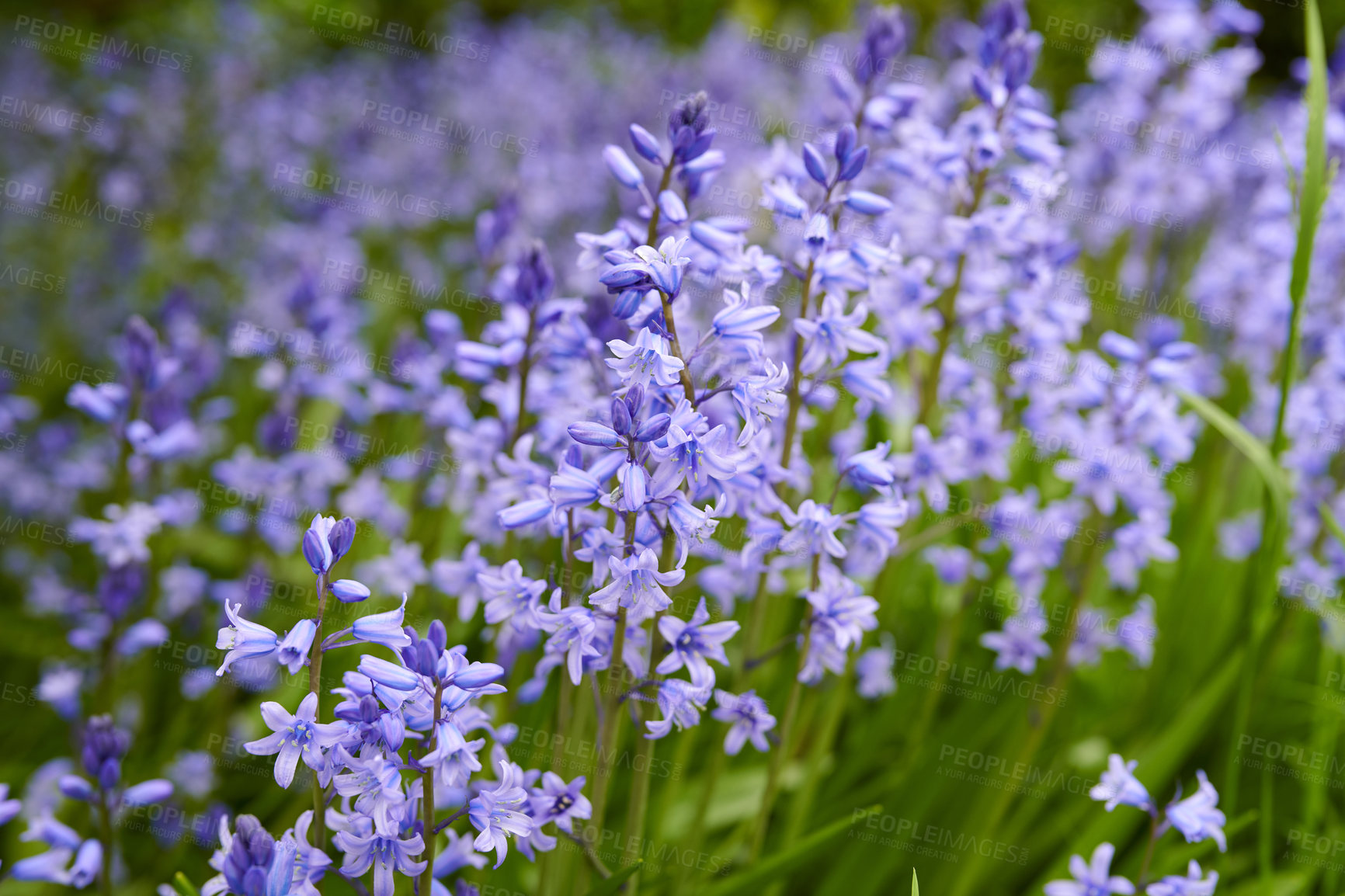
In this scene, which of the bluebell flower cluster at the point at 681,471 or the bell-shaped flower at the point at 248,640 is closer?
the bell-shaped flower at the point at 248,640

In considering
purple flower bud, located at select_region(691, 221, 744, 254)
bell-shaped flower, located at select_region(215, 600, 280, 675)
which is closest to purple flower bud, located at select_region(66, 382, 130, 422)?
bell-shaped flower, located at select_region(215, 600, 280, 675)

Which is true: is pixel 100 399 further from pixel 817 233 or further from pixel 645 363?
pixel 817 233

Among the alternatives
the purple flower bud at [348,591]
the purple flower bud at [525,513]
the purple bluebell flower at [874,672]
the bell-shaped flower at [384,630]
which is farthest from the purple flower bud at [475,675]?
the purple bluebell flower at [874,672]

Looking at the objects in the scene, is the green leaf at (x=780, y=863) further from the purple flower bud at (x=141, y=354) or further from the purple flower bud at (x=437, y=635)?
the purple flower bud at (x=141, y=354)

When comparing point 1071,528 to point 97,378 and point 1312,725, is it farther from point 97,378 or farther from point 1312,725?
point 97,378

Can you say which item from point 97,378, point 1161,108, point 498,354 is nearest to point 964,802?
point 498,354

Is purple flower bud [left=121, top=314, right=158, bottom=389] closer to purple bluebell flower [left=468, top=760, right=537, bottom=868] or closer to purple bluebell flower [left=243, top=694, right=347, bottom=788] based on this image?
purple bluebell flower [left=243, top=694, right=347, bottom=788]
